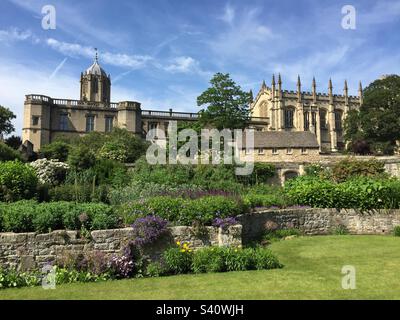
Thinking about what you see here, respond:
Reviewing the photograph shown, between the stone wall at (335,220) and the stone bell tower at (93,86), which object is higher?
the stone bell tower at (93,86)

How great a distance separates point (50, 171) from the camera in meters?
21.3

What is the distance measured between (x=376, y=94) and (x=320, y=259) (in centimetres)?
4440

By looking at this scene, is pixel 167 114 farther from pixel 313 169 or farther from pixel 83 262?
pixel 83 262

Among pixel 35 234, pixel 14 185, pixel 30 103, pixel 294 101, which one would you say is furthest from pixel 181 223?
pixel 294 101

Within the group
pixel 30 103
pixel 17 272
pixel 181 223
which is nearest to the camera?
pixel 17 272

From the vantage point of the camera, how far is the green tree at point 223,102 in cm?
3775

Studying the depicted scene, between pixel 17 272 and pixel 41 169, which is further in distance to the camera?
pixel 41 169

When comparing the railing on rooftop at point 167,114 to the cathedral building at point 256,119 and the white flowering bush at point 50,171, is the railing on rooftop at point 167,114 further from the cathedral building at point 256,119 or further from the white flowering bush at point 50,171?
the white flowering bush at point 50,171

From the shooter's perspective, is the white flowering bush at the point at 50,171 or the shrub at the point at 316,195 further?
the white flowering bush at the point at 50,171

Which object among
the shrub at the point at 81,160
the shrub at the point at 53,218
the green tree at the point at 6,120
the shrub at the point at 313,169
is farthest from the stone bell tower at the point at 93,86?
the shrub at the point at 53,218

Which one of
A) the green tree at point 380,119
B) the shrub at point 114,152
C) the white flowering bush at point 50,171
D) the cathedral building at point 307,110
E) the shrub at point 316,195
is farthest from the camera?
the cathedral building at point 307,110

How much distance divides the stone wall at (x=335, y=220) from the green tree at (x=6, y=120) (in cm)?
3594

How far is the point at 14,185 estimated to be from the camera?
1286 centimetres
